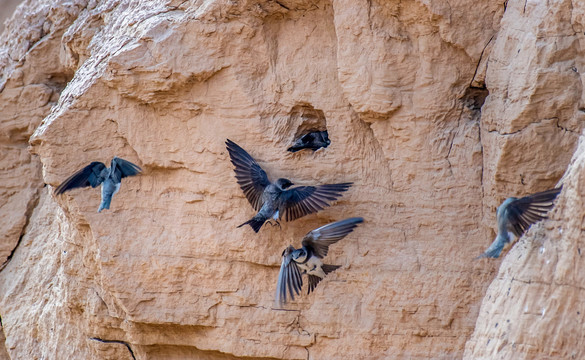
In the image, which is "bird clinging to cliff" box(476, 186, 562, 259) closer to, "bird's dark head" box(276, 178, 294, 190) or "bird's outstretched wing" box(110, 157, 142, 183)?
"bird's dark head" box(276, 178, 294, 190)

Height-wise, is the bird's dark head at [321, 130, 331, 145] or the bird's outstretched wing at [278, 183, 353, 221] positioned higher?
the bird's dark head at [321, 130, 331, 145]

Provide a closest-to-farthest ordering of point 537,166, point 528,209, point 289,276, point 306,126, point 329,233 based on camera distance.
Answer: point 528,209
point 537,166
point 329,233
point 289,276
point 306,126

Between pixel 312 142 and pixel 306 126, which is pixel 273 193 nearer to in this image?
pixel 312 142

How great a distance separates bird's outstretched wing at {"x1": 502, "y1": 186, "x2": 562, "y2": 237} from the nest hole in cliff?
46.5 inches

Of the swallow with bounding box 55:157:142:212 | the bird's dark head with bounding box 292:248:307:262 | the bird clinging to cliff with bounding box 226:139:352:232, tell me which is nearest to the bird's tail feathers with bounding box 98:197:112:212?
the swallow with bounding box 55:157:142:212

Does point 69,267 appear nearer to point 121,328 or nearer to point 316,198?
point 121,328

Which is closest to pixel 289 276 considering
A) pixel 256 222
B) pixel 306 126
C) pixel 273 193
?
pixel 256 222

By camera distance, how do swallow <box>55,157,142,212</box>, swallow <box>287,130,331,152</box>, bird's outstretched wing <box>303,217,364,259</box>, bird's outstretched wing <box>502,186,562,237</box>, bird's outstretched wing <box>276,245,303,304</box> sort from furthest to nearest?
1. swallow <box>55,157,142,212</box>
2. swallow <box>287,130,331,152</box>
3. bird's outstretched wing <box>276,245,303,304</box>
4. bird's outstretched wing <box>303,217,364,259</box>
5. bird's outstretched wing <box>502,186,562,237</box>

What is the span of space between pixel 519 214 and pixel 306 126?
1398mm

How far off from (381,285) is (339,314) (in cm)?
28

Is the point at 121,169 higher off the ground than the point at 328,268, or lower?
higher

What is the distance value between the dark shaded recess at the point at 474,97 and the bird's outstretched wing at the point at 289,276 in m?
1.13

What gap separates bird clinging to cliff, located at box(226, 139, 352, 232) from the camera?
12.5 feet

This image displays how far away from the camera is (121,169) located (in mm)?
4254
